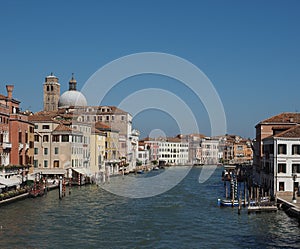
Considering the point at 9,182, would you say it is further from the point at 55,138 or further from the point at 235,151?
the point at 235,151

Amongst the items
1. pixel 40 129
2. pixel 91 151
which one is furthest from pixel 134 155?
pixel 40 129

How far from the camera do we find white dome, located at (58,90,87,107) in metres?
81.0

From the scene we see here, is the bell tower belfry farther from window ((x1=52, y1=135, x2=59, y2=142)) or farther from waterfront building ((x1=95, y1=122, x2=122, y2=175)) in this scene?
window ((x1=52, y1=135, x2=59, y2=142))

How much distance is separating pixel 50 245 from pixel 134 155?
6887 centimetres

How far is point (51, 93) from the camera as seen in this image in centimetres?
8638

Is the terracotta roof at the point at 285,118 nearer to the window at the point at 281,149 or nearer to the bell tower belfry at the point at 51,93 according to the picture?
the window at the point at 281,149

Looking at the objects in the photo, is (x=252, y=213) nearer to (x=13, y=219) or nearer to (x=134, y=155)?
(x=13, y=219)

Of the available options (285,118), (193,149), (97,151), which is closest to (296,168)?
(285,118)

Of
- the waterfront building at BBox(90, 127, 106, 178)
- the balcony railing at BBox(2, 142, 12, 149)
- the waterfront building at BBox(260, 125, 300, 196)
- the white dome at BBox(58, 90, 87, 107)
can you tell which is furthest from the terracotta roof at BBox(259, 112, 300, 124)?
the white dome at BBox(58, 90, 87, 107)

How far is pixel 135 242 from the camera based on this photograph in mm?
20672

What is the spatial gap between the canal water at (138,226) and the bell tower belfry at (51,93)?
54033mm

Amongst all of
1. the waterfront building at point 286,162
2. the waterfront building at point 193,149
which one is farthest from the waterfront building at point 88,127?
the waterfront building at point 193,149

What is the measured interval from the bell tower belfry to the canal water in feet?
177

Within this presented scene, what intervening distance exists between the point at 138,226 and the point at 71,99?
5912cm
